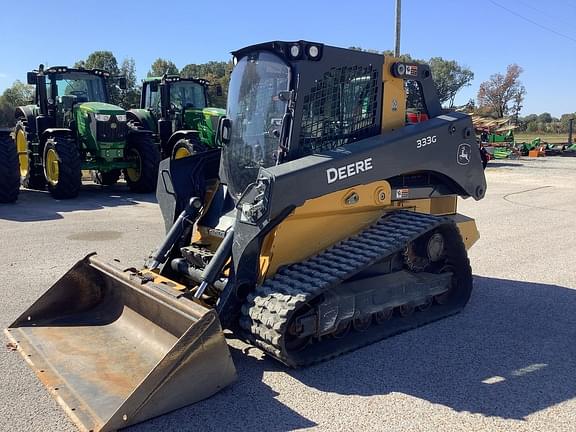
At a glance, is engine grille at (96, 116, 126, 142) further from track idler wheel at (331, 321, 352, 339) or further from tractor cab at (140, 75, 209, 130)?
track idler wheel at (331, 321, 352, 339)

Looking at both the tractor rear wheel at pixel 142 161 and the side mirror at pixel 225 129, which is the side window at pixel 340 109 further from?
the tractor rear wheel at pixel 142 161

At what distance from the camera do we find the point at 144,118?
51.5ft

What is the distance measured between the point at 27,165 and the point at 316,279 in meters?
12.4

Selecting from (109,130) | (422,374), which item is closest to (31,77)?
(109,130)

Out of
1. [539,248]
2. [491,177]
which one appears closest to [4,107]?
[491,177]

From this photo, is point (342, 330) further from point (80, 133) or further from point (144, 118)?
point (144, 118)

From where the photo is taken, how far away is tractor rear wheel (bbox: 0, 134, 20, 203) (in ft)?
39.1

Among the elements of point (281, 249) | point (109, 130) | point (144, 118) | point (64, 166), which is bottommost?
point (281, 249)

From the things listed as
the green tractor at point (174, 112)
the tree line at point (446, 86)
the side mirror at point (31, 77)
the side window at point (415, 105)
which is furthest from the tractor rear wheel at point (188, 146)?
the tree line at point (446, 86)

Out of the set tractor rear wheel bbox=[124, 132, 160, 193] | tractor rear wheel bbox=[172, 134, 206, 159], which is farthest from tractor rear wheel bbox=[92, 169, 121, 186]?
tractor rear wheel bbox=[172, 134, 206, 159]

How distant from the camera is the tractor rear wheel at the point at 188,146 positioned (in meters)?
13.7

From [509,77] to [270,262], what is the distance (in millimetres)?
59233

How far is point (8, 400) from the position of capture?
12.3ft

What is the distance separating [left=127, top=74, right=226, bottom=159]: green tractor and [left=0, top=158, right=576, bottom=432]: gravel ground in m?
7.57
